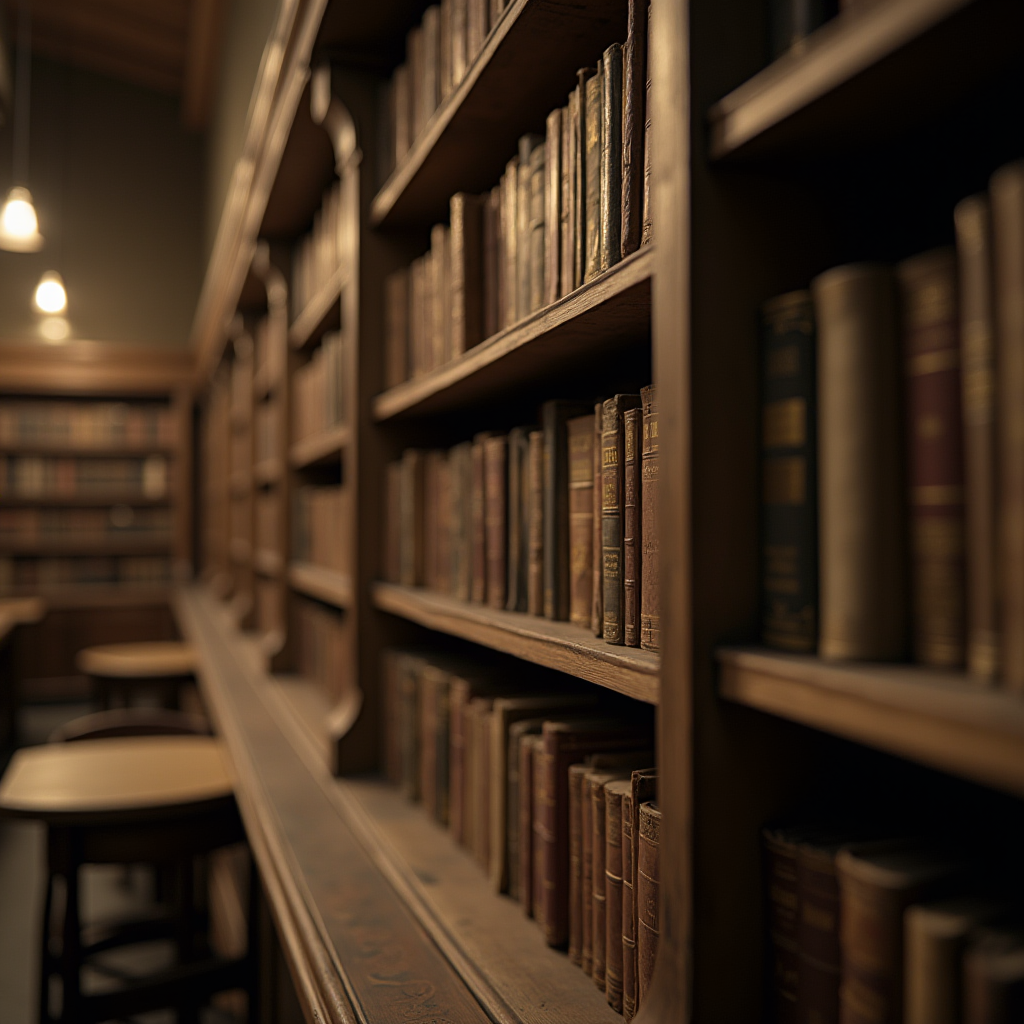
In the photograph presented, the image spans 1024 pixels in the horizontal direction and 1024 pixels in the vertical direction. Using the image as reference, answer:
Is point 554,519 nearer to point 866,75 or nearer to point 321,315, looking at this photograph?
point 866,75

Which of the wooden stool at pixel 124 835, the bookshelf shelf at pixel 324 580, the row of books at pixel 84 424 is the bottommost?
the wooden stool at pixel 124 835

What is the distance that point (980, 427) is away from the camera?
49cm

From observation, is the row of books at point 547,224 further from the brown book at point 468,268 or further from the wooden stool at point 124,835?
the wooden stool at point 124,835

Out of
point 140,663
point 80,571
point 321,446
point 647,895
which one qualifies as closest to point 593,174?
point 647,895

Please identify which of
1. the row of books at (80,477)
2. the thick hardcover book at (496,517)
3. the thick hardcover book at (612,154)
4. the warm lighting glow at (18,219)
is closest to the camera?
the thick hardcover book at (612,154)

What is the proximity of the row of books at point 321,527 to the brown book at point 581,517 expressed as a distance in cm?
83

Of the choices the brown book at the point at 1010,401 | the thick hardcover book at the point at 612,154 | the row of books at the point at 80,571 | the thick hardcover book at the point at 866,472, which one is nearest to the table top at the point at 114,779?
the thick hardcover book at the point at 612,154

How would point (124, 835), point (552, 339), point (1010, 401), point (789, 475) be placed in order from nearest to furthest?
1. point (1010, 401)
2. point (789, 475)
3. point (552, 339)
4. point (124, 835)

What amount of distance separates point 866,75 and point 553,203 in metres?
0.54

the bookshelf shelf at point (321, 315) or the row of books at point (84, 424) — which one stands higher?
the row of books at point (84, 424)

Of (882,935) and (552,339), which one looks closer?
(882,935)

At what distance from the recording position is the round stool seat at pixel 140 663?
11.3ft

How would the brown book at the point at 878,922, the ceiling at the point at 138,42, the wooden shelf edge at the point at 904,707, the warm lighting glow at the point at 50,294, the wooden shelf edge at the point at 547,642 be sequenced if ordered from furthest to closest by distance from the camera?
the ceiling at the point at 138,42 → the warm lighting glow at the point at 50,294 → the wooden shelf edge at the point at 547,642 → the brown book at the point at 878,922 → the wooden shelf edge at the point at 904,707

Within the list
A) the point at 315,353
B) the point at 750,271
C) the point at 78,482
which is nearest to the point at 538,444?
the point at 750,271
